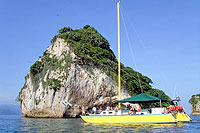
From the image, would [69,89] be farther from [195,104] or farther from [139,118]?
[195,104]

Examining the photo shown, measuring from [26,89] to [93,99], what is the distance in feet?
69.1

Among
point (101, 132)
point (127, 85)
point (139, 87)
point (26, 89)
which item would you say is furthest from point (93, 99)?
point (101, 132)

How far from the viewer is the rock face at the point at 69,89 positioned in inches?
1843

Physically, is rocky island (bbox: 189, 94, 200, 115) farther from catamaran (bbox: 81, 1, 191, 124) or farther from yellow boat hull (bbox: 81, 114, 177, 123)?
yellow boat hull (bbox: 81, 114, 177, 123)

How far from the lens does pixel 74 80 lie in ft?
157

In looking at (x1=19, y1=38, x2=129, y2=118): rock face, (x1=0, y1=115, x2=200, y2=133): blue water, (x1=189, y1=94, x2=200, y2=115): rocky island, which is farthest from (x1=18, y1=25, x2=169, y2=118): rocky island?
(x1=189, y1=94, x2=200, y2=115): rocky island

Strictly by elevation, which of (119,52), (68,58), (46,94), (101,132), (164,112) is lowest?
(101,132)

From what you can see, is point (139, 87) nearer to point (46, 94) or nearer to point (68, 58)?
point (68, 58)

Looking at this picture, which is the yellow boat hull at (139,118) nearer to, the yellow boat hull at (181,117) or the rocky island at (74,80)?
the yellow boat hull at (181,117)

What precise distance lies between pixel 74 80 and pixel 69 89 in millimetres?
2064

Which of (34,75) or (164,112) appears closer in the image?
(164,112)

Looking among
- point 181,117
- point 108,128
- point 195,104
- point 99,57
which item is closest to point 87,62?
point 99,57

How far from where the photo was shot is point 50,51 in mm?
57688

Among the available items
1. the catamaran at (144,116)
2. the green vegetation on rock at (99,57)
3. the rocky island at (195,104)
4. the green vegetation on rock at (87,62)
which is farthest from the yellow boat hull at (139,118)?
the rocky island at (195,104)
